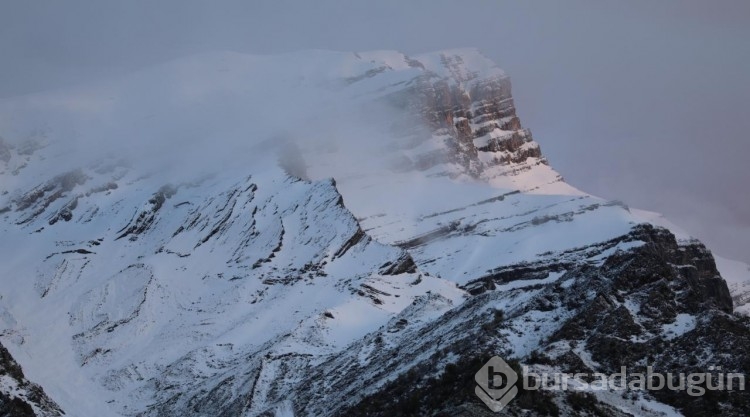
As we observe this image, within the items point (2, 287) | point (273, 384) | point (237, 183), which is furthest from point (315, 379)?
point (237, 183)

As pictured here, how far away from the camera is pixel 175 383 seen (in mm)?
112750

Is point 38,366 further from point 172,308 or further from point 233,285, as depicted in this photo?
point 233,285

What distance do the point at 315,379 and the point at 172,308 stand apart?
5081cm
